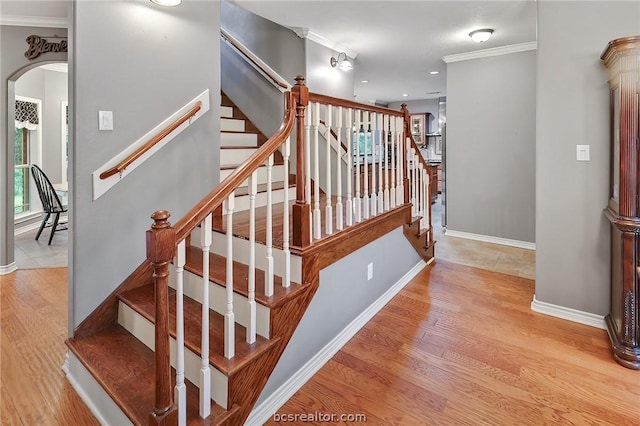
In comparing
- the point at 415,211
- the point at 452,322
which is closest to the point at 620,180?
the point at 452,322

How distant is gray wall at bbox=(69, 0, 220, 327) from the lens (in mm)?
2016

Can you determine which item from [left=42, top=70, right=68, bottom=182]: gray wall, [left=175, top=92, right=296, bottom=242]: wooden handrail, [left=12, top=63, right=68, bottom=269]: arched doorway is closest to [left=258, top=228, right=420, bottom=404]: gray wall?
[left=175, top=92, right=296, bottom=242]: wooden handrail

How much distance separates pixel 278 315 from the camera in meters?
1.74

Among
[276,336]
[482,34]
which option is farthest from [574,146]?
[276,336]

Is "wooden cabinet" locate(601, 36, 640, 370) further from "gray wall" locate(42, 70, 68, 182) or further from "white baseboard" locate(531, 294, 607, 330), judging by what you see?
"gray wall" locate(42, 70, 68, 182)

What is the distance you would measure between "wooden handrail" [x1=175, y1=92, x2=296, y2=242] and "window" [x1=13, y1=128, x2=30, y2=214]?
5.79 meters

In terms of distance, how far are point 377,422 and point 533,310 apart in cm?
178

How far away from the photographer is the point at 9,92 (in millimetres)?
3594

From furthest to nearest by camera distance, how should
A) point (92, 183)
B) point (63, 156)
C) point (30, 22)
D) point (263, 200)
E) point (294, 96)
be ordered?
point (63, 156) < point (30, 22) < point (263, 200) < point (92, 183) < point (294, 96)

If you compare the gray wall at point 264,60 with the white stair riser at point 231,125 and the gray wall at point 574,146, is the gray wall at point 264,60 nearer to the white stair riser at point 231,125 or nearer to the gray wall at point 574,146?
the white stair riser at point 231,125

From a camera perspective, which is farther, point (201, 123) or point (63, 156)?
point (63, 156)

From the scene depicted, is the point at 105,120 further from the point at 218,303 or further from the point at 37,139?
the point at 37,139

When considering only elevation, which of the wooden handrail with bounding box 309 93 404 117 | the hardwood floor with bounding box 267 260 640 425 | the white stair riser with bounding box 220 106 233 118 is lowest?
the hardwood floor with bounding box 267 260 640 425

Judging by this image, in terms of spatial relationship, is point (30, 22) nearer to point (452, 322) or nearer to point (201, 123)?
point (201, 123)
